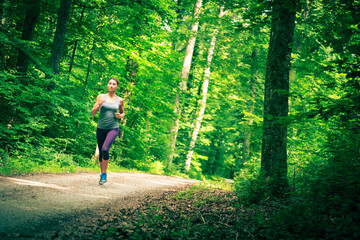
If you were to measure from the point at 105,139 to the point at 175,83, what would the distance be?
35.9 feet

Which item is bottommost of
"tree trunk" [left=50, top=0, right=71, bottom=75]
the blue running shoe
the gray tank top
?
the blue running shoe

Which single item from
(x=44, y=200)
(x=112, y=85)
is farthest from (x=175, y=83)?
(x=44, y=200)

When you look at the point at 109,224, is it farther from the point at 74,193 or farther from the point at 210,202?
the point at 210,202

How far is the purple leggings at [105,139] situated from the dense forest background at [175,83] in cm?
223

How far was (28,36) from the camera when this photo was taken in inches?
404

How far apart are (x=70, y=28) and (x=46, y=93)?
172 inches

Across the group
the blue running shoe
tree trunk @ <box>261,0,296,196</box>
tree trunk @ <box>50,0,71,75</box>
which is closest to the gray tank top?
the blue running shoe

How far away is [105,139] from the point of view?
618 centimetres

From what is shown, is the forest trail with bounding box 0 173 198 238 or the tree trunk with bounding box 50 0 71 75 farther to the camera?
the tree trunk with bounding box 50 0 71 75

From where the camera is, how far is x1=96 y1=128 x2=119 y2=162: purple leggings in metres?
6.05

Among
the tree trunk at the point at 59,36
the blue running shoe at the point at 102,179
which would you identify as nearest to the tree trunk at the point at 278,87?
the blue running shoe at the point at 102,179

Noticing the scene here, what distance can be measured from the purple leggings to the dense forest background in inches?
87.8

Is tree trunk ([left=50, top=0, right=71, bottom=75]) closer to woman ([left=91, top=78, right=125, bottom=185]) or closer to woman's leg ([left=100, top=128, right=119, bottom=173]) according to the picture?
woman ([left=91, top=78, right=125, bottom=185])

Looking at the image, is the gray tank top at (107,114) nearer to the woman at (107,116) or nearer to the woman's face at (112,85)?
the woman at (107,116)
